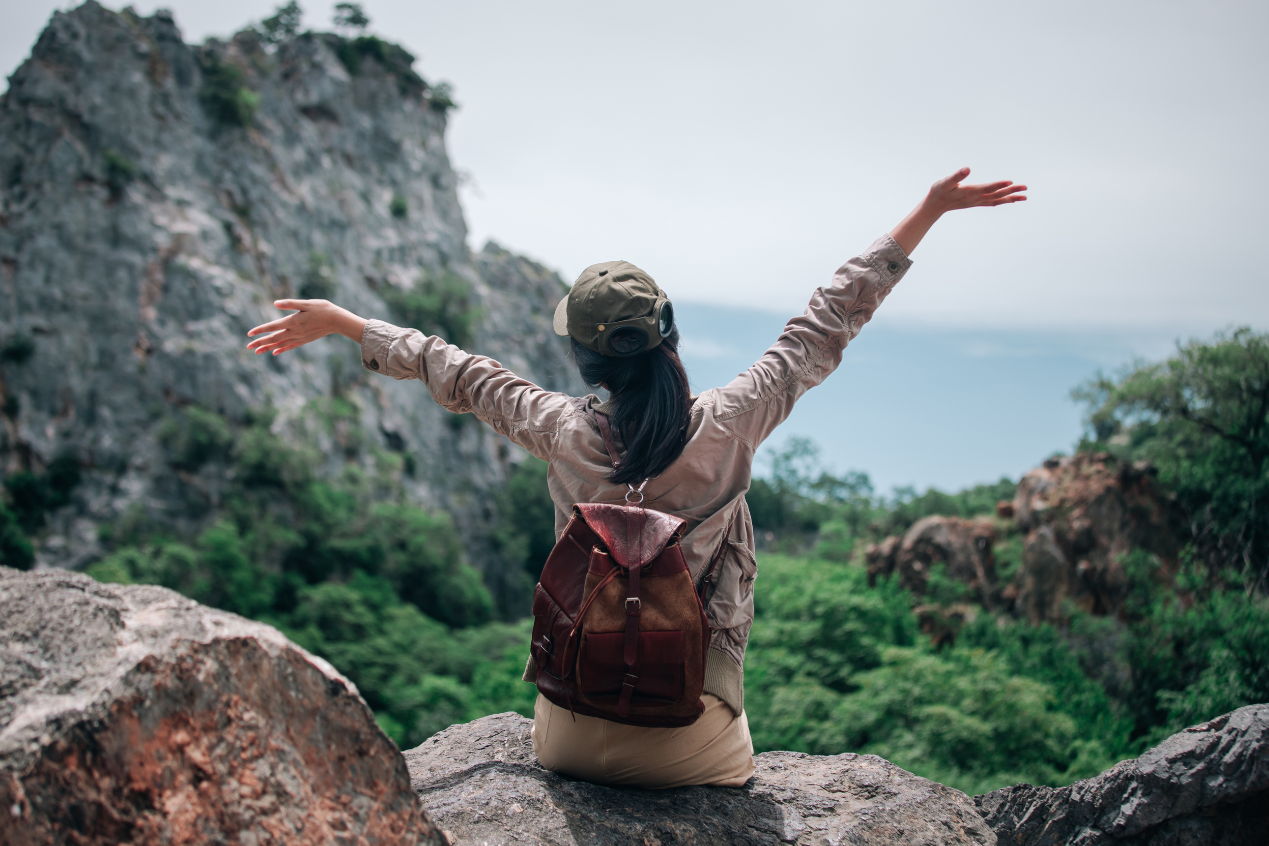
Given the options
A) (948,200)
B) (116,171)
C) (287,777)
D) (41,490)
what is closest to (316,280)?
(116,171)

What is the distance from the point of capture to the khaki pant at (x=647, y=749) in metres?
2.51

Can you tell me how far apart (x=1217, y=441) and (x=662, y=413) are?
16886 mm

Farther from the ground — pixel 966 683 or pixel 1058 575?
pixel 1058 575

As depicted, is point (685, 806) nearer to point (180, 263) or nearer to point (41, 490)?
point (41, 490)

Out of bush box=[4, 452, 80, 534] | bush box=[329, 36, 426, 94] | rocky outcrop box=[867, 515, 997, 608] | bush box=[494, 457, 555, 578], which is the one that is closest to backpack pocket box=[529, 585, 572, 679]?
rocky outcrop box=[867, 515, 997, 608]

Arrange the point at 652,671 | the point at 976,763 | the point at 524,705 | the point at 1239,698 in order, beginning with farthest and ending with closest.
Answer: the point at 524,705, the point at 976,763, the point at 1239,698, the point at 652,671

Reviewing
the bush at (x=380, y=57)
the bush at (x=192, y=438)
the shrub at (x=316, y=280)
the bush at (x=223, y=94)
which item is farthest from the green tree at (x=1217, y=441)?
the bush at (x=380, y=57)

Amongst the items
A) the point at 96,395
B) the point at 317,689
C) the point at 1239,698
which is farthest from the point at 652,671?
A: the point at 96,395

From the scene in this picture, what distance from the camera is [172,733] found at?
176 centimetres

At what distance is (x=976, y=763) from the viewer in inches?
522

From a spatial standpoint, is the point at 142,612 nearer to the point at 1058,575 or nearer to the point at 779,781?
the point at 779,781

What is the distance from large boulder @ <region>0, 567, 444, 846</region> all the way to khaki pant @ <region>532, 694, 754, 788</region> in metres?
0.56

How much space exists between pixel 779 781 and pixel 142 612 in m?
1.82

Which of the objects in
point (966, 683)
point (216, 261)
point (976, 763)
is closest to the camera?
point (976, 763)
